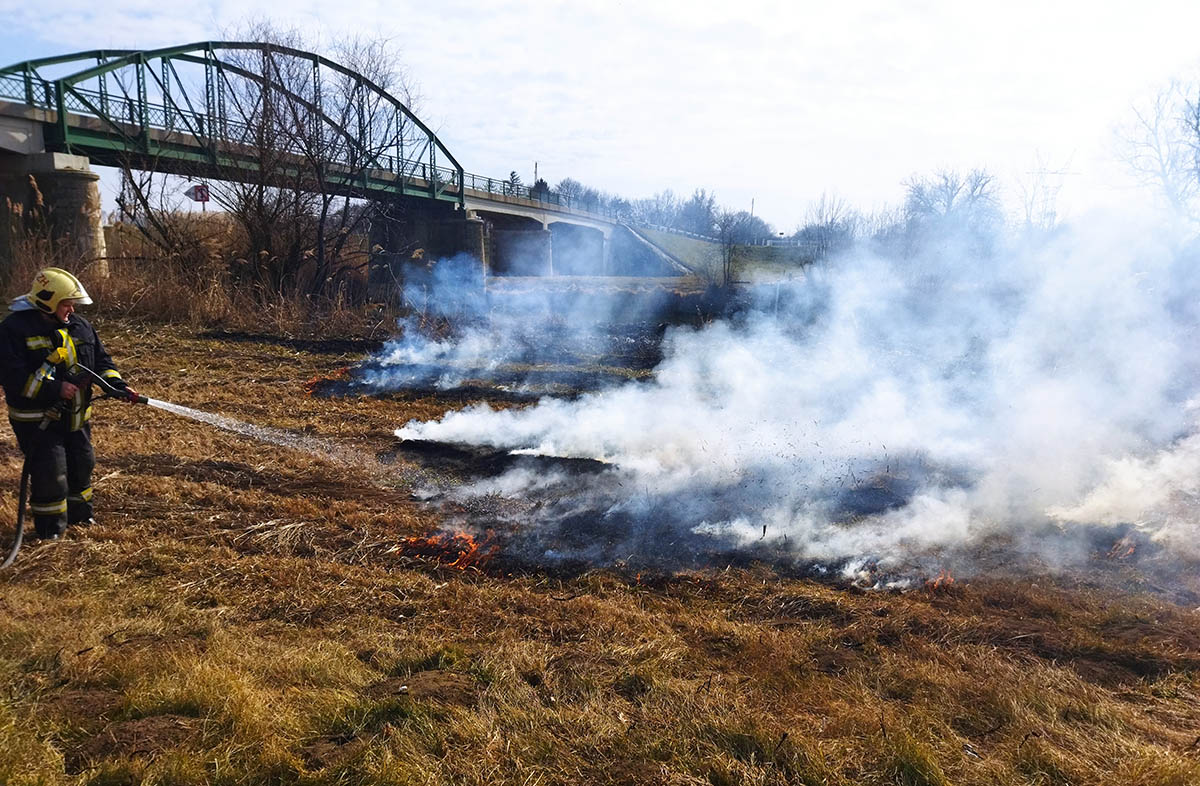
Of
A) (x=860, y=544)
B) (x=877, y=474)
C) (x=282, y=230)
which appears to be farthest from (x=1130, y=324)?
(x=282, y=230)

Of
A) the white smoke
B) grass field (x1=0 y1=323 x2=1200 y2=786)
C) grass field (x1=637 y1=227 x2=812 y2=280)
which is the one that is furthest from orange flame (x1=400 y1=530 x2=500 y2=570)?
grass field (x1=637 y1=227 x2=812 y2=280)

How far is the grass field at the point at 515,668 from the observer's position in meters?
2.95

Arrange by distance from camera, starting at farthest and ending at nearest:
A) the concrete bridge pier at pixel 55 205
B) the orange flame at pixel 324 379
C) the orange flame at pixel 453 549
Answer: the concrete bridge pier at pixel 55 205, the orange flame at pixel 324 379, the orange flame at pixel 453 549

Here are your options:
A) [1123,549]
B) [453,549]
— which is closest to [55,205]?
[453,549]

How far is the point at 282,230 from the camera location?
19.1 metres

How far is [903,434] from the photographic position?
8961 mm

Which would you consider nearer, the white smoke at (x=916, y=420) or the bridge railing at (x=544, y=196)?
the white smoke at (x=916, y=420)

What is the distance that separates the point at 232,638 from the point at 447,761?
177 cm

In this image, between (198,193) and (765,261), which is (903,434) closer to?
(198,193)

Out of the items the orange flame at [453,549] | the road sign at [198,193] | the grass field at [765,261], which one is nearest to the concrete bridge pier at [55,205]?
the road sign at [198,193]

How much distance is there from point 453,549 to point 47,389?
3334 millimetres

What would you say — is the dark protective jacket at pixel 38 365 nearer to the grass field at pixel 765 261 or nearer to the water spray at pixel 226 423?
the water spray at pixel 226 423

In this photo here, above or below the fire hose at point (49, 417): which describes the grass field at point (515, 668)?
below

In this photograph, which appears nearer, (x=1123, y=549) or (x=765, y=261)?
(x=1123, y=549)
